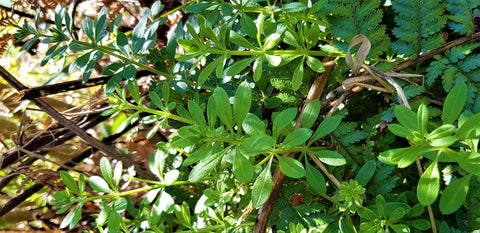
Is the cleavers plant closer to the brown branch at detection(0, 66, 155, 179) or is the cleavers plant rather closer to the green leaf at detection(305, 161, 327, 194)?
the green leaf at detection(305, 161, 327, 194)

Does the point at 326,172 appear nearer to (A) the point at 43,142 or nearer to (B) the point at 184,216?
(B) the point at 184,216

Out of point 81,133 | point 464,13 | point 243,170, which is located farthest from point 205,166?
point 81,133

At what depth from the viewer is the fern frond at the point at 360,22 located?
43.1 inches

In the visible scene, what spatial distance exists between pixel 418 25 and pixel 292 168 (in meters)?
0.48

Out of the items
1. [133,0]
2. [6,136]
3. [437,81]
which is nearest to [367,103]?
[437,81]

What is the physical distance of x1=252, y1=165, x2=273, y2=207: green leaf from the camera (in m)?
0.96

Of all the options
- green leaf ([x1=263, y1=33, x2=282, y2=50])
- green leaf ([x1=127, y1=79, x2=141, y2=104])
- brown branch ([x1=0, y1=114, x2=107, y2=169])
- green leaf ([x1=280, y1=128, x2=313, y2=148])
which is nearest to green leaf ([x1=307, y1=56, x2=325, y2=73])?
green leaf ([x1=263, y1=33, x2=282, y2=50])

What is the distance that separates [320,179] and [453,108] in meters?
0.32

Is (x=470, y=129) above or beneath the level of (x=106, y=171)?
above

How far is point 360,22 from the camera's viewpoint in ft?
3.61

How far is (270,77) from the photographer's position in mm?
1236

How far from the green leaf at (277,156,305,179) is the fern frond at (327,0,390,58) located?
35cm

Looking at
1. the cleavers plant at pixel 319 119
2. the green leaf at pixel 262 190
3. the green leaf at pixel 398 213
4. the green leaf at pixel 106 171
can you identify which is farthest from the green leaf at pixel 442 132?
the green leaf at pixel 106 171

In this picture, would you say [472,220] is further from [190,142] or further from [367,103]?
[190,142]
